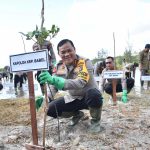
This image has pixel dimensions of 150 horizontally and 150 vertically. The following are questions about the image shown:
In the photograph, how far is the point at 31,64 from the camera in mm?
3348

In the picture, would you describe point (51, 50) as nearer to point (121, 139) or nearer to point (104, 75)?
point (104, 75)

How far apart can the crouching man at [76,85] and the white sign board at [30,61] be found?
1.84 feet

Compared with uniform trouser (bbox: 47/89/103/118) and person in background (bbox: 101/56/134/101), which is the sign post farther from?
person in background (bbox: 101/56/134/101)

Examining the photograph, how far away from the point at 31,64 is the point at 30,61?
0.03m

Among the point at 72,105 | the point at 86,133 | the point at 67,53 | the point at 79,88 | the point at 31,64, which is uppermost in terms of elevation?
the point at 67,53

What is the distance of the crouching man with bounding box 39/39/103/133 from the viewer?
396 centimetres

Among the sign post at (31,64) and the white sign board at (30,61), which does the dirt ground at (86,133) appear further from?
the white sign board at (30,61)

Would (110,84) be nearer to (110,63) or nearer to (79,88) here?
(110,63)

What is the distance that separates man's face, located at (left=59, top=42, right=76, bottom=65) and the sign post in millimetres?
791

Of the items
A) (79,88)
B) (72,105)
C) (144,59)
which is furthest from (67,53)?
(144,59)

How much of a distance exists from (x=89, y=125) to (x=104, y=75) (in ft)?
8.13

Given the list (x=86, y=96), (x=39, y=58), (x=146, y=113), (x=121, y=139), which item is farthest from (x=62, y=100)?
(x=146, y=113)

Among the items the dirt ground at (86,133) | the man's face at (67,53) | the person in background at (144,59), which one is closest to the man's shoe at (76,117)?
the dirt ground at (86,133)

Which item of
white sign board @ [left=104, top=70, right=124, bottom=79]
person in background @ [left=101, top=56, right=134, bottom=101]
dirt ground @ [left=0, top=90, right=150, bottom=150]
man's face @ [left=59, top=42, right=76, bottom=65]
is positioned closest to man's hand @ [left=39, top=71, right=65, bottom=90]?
man's face @ [left=59, top=42, right=76, bottom=65]
